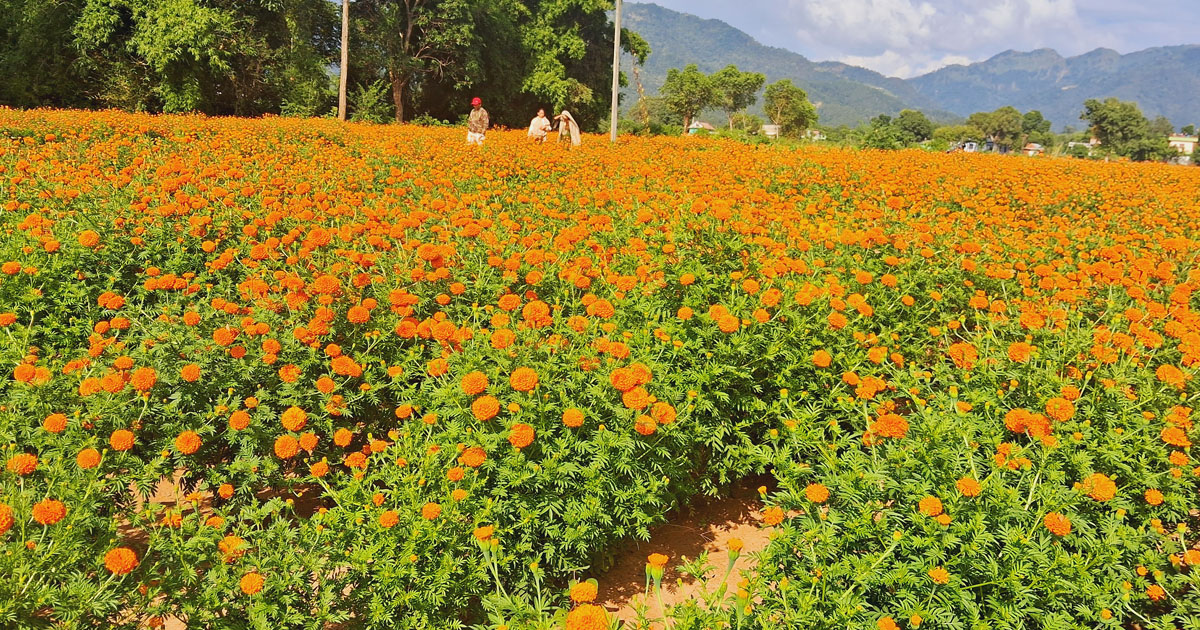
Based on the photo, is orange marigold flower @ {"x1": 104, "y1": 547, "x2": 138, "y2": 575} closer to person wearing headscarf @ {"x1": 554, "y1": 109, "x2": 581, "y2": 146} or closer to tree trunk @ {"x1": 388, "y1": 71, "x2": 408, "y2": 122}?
person wearing headscarf @ {"x1": 554, "y1": 109, "x2": 581, "y2": 146}

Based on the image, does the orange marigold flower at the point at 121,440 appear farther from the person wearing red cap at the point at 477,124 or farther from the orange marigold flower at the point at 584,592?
the person wearing red cap at the point at 477,124

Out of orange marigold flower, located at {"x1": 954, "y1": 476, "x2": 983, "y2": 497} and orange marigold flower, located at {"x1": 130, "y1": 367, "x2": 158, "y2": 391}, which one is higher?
orange marigold flower, located at {"x1": 130, "y1": 367, "x2": 158, "y2": 391}

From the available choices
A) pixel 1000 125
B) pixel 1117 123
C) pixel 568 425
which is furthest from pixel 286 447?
pixel 1000 125

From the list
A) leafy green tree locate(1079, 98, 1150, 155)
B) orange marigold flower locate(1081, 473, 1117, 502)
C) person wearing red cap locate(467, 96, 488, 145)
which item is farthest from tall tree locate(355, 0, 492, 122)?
leafy green tree locate(1079, 98, 1150, 155)

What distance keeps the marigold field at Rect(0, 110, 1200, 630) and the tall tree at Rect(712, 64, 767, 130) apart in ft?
224

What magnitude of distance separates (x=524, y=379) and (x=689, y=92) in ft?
222

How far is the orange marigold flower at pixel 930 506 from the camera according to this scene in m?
1.83

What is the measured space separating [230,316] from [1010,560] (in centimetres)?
321

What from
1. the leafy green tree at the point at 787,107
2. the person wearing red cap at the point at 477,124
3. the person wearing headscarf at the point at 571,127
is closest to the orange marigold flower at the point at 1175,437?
the person wearing red cap at the point at 477,124

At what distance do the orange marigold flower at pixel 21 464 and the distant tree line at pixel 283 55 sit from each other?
67.8 ft

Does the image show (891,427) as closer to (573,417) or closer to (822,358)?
(822,358)

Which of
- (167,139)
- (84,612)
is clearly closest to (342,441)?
(84,612)

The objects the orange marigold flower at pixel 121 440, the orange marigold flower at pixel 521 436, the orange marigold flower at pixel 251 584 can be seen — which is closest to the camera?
the orange marigold flower at pixel 251 584

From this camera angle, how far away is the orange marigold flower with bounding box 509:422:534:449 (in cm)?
198
